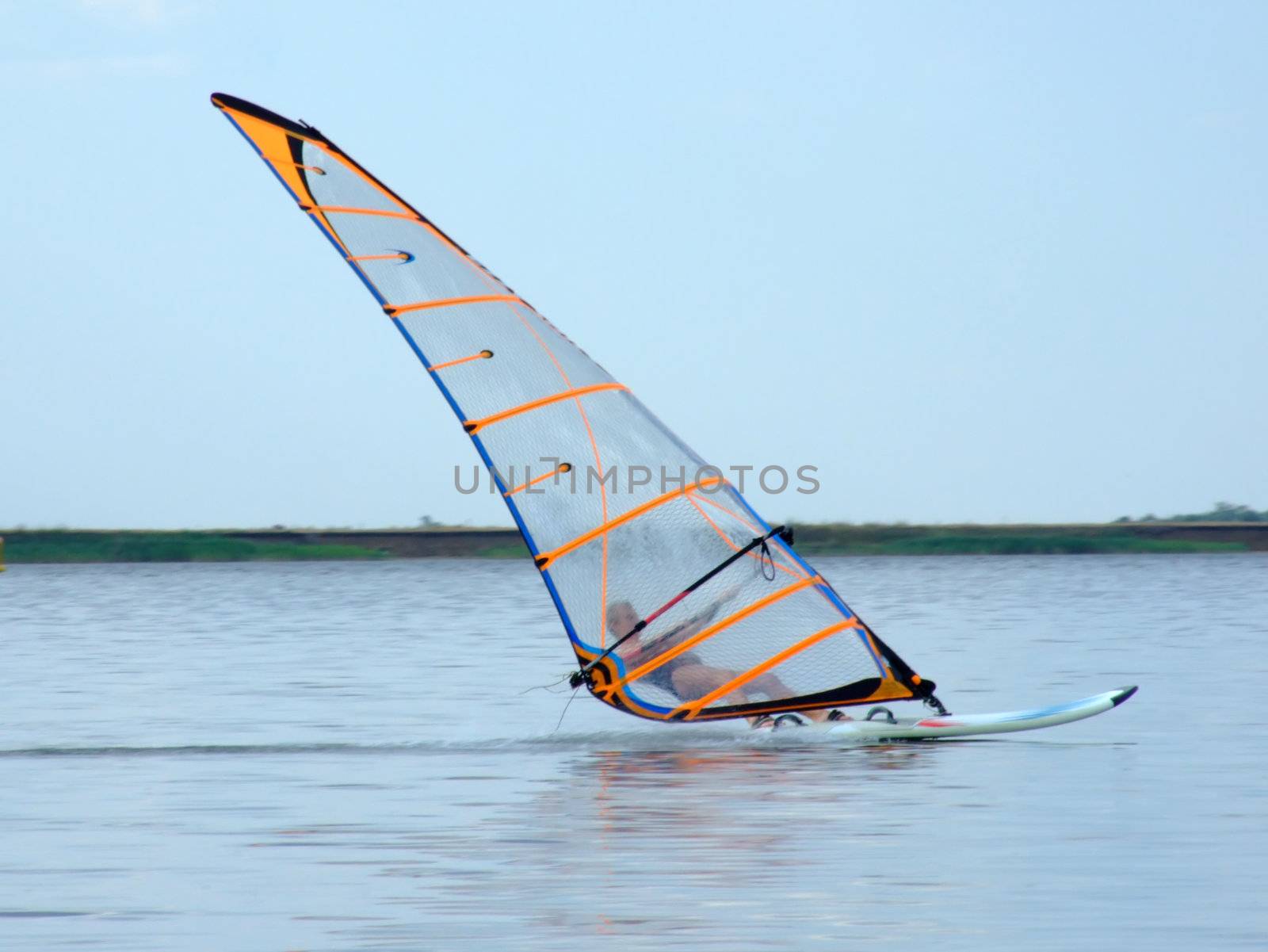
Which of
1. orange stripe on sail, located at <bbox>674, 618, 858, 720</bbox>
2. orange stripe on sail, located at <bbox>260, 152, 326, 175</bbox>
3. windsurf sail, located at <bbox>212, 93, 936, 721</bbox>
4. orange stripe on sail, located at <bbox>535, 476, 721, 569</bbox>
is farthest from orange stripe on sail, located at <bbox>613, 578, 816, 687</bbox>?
orange stripe on sail, located at <bbox>260, 152, 326, 175</bbox>

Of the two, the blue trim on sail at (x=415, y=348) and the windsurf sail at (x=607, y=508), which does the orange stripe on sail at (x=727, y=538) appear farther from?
the blue trim on sail at (x=415, y=348)

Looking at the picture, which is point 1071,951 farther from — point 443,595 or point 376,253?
point 443,595

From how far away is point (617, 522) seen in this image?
11.7m

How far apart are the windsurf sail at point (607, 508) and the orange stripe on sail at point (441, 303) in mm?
14

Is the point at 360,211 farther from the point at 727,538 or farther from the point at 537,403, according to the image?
the point at 727,538

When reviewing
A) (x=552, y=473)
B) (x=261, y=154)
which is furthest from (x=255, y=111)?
(x=552, y=473)

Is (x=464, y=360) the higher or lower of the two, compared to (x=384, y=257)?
lower

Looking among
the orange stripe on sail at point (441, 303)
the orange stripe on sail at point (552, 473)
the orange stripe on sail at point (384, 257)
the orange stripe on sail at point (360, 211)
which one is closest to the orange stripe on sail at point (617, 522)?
the orange stripe on sail at point (552, 473)

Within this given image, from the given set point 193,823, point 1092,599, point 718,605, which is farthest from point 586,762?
point 1092,599

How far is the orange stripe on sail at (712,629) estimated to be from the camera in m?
11.8

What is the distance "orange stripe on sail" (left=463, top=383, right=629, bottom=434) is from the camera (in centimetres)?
1140

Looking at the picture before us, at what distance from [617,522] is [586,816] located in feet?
9.38

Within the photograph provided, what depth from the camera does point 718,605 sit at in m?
11.8

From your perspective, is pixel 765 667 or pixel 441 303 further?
pixel 765 667
